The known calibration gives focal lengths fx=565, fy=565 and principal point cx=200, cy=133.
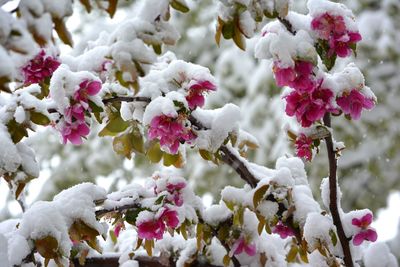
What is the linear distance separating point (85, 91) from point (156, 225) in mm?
360

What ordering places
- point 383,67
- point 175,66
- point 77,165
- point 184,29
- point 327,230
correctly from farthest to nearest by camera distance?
point 184,29
point 77,165
point 383,67
point 175,66
point 327,230

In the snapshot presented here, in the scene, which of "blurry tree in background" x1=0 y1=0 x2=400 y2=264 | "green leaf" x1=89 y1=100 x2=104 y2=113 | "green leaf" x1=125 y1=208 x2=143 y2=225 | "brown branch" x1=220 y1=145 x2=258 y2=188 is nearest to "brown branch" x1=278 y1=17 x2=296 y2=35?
"brown branch" x1=220 y1=145 x2=258 y2=188

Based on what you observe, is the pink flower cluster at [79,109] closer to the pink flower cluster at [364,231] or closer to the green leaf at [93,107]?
the green leaf at [93,107]

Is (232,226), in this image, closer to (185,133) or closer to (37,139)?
(185,133)

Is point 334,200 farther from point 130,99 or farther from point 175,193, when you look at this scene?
point 130,99

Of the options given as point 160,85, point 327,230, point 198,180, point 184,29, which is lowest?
point 198,180

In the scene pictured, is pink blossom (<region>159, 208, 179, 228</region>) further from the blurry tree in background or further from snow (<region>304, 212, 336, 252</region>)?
the blurry tree in background

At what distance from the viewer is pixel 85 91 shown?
→ 1.29m

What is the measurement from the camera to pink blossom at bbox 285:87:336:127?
4.17ft

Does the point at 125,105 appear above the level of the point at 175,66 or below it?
below

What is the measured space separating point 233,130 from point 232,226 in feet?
0.83

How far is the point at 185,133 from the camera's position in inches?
52.0

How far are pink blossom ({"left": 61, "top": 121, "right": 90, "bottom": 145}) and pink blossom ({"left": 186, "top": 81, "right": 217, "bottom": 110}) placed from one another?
0.84 ft

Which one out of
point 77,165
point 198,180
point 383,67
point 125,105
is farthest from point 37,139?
point 125,105
